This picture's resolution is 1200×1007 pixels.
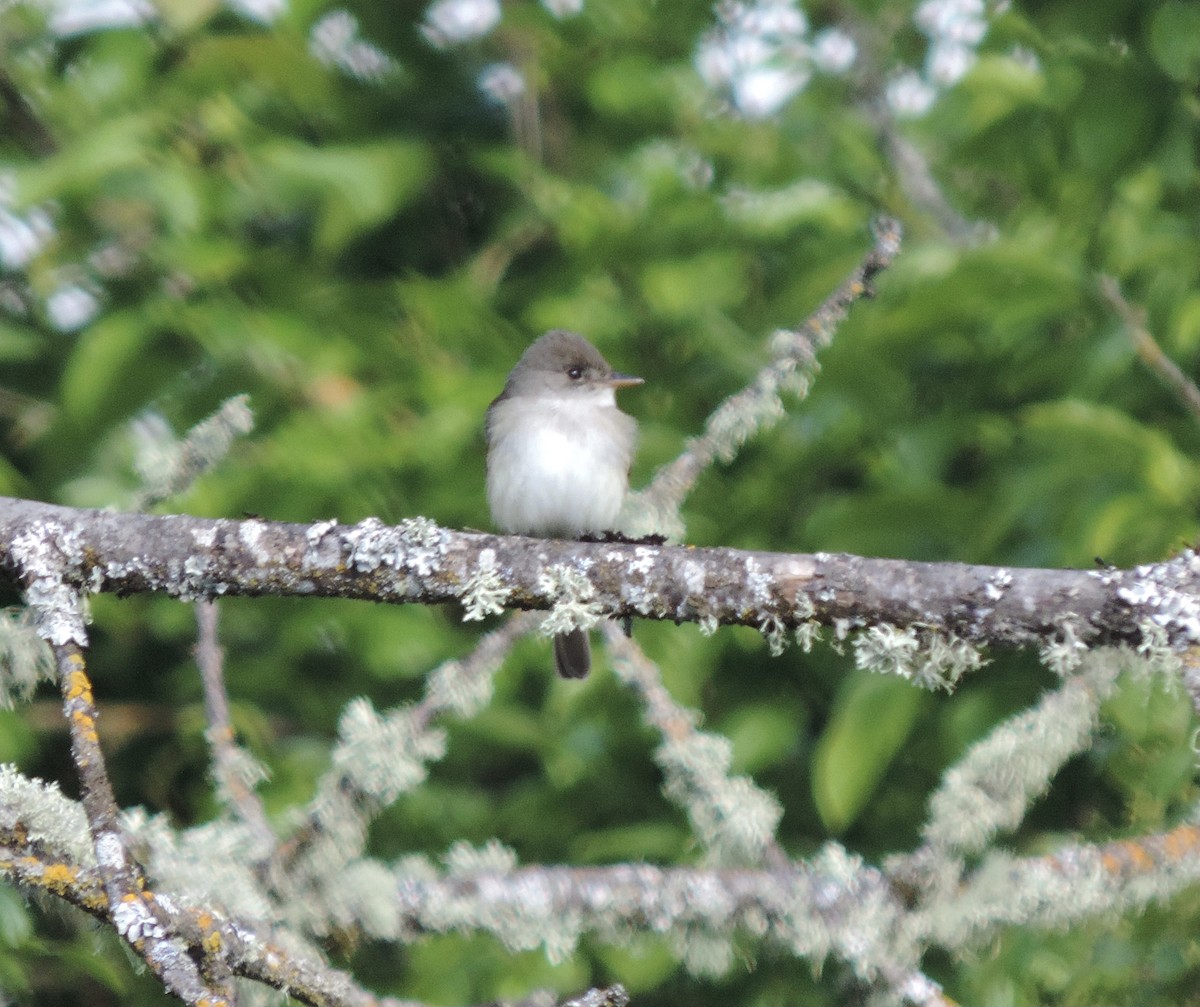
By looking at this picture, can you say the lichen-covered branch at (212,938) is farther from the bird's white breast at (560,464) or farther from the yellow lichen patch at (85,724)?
the bird's white breast at (560,464)

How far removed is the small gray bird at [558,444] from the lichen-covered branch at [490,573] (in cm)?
176

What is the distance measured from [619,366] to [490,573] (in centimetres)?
201

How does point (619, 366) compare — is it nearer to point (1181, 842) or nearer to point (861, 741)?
point (861, 741)

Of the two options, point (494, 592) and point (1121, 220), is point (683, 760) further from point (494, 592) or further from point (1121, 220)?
point (1121, 220)

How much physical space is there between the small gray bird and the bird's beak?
0.01 meters

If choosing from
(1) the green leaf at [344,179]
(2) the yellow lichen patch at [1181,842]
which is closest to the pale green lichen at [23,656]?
(1) the green leaf at [344,179]

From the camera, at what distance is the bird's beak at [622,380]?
418 cm

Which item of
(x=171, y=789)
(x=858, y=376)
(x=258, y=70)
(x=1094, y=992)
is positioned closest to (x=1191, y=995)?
(x=1094, y=992)

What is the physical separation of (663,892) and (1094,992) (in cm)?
109

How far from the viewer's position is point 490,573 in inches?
104

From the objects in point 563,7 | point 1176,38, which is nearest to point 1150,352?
point 1176,38

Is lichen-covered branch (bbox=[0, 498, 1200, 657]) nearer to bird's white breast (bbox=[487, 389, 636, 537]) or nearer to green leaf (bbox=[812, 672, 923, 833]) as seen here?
green leaf (bbox=[812, 672, 923, 833])

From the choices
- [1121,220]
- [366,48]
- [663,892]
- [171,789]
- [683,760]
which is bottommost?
[663,892]

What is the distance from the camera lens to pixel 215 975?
7.02 ft
